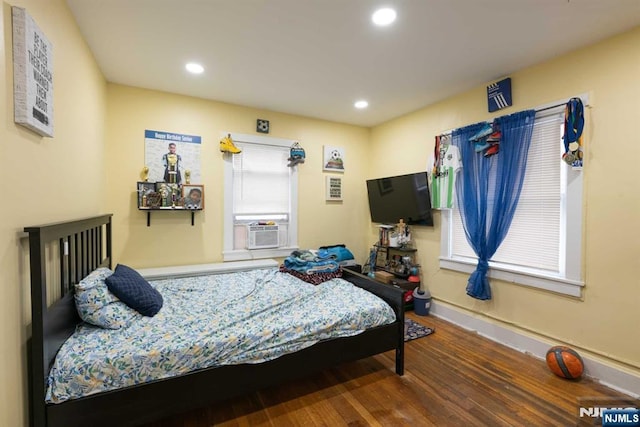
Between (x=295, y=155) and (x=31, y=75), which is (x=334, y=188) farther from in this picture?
Answer: (x=31, y=75)

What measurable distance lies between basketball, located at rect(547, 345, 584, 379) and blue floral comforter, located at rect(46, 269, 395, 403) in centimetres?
134

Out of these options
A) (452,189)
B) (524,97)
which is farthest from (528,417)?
(524,97)

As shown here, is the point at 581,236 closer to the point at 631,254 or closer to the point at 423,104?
the point at 631,254

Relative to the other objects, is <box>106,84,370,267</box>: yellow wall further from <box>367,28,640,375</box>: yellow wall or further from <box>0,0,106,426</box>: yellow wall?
<box>367,28,640,375</box>: yellow wall

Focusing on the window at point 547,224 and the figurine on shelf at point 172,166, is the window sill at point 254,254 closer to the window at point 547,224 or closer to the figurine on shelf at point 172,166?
the figurine on shelf at point 172,166

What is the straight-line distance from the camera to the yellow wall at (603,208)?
2109 mm

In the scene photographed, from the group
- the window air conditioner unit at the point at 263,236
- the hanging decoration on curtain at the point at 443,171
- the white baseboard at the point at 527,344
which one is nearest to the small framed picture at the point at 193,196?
the window air conditioner unit at the point at 263,236

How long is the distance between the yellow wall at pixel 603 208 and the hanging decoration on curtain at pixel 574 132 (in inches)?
2.3

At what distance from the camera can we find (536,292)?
2.66 metres

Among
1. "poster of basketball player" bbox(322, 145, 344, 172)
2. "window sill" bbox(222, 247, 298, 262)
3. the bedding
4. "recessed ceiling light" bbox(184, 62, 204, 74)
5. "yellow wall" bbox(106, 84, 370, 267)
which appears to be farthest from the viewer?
"poster of basketball player" bbox(322, 145, 344, 172)

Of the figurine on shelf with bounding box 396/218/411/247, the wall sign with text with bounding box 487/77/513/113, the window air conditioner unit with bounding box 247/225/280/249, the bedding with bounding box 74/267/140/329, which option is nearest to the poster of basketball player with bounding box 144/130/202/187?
the window air conditioner unit with bounding box 247/225/280/249

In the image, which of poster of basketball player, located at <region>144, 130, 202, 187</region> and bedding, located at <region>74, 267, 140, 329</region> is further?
poster of basketball player, located at <region>144, 130, 202, 187</region>

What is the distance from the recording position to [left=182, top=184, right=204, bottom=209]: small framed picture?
10.9 ft

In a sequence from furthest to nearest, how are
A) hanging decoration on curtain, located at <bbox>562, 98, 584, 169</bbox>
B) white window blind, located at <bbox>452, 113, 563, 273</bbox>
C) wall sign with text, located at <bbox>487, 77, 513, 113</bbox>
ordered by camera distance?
wall sign with text, located at <bbox>487, 77, 513, 113</bbox> < white window blind, located at <bbox>452, 113, 563, 273</bbox> < hanging decoration on curtain, located at <bbox>562, 98, 584, 169</bbox>
